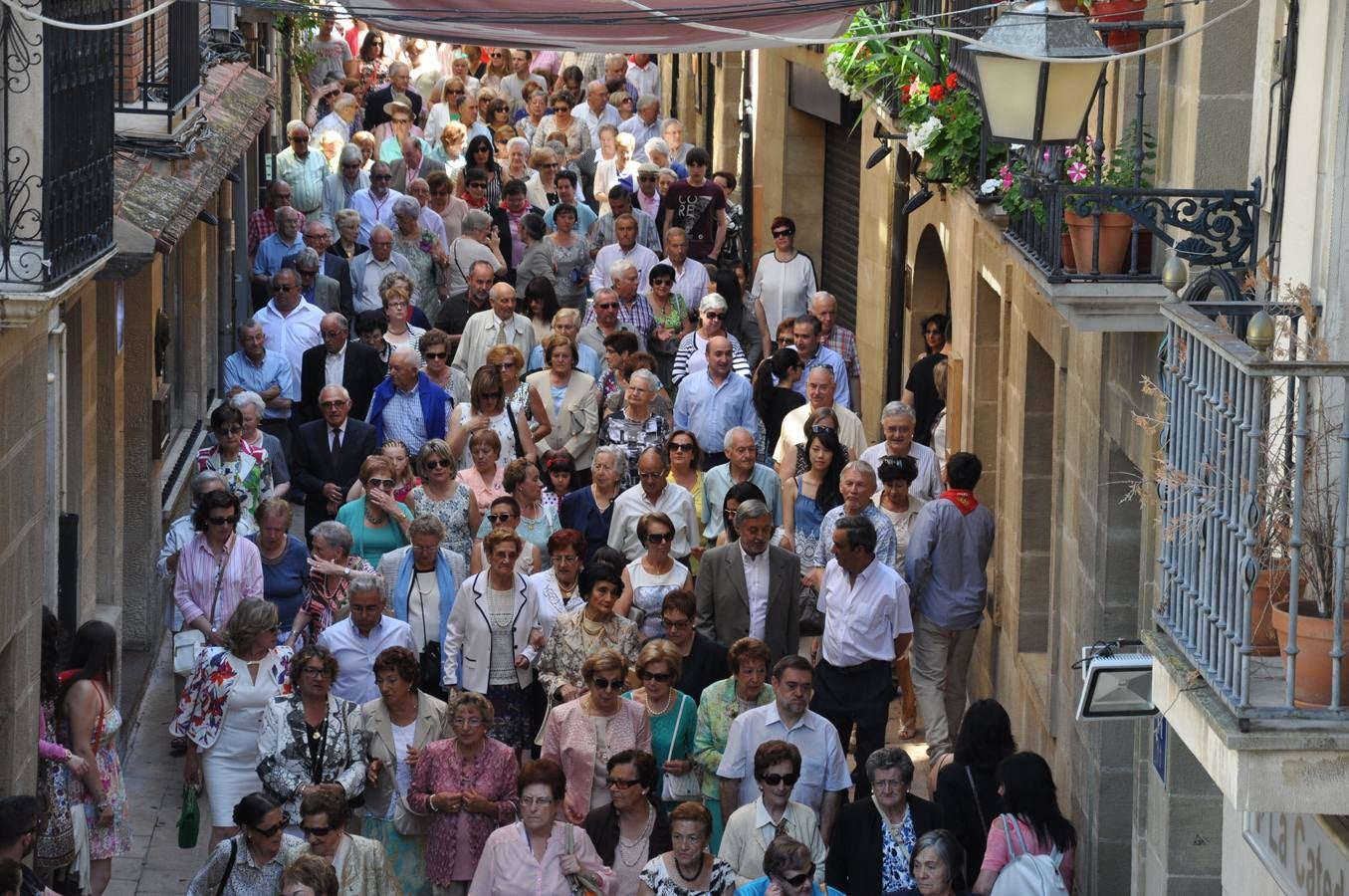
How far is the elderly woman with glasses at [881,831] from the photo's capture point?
31.8ft

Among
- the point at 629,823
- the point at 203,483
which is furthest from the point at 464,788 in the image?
the point at 203,483

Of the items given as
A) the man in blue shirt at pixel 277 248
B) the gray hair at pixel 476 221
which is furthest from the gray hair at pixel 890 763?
the man in blue shirt at pixel 277 248

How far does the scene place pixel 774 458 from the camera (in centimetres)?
1472

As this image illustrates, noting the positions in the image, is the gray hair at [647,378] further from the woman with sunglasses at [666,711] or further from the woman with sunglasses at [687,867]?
the woman with sunglasses at [687,867]

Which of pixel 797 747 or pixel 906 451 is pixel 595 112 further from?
pixel 797 747

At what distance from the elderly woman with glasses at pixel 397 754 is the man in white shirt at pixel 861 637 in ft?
7.31

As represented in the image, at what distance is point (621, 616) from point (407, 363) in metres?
3.48

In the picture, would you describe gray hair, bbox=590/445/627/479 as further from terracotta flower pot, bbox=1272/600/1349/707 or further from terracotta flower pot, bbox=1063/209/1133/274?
terracotta flower pot, bbox=1272/600/1349/707

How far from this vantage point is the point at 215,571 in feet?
40.6

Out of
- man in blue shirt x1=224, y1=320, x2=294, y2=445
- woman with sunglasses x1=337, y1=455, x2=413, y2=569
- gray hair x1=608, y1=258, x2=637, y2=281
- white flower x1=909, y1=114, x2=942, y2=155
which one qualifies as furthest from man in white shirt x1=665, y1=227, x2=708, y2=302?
woman with sunglasses x1=337, y1=455, x2=413, y2=569

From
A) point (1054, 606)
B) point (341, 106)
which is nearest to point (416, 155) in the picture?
point (341, 106)

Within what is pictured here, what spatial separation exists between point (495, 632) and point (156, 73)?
203 inches

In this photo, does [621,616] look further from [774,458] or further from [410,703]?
[774,458]

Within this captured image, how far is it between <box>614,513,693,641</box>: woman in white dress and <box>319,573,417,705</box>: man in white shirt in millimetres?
1228
